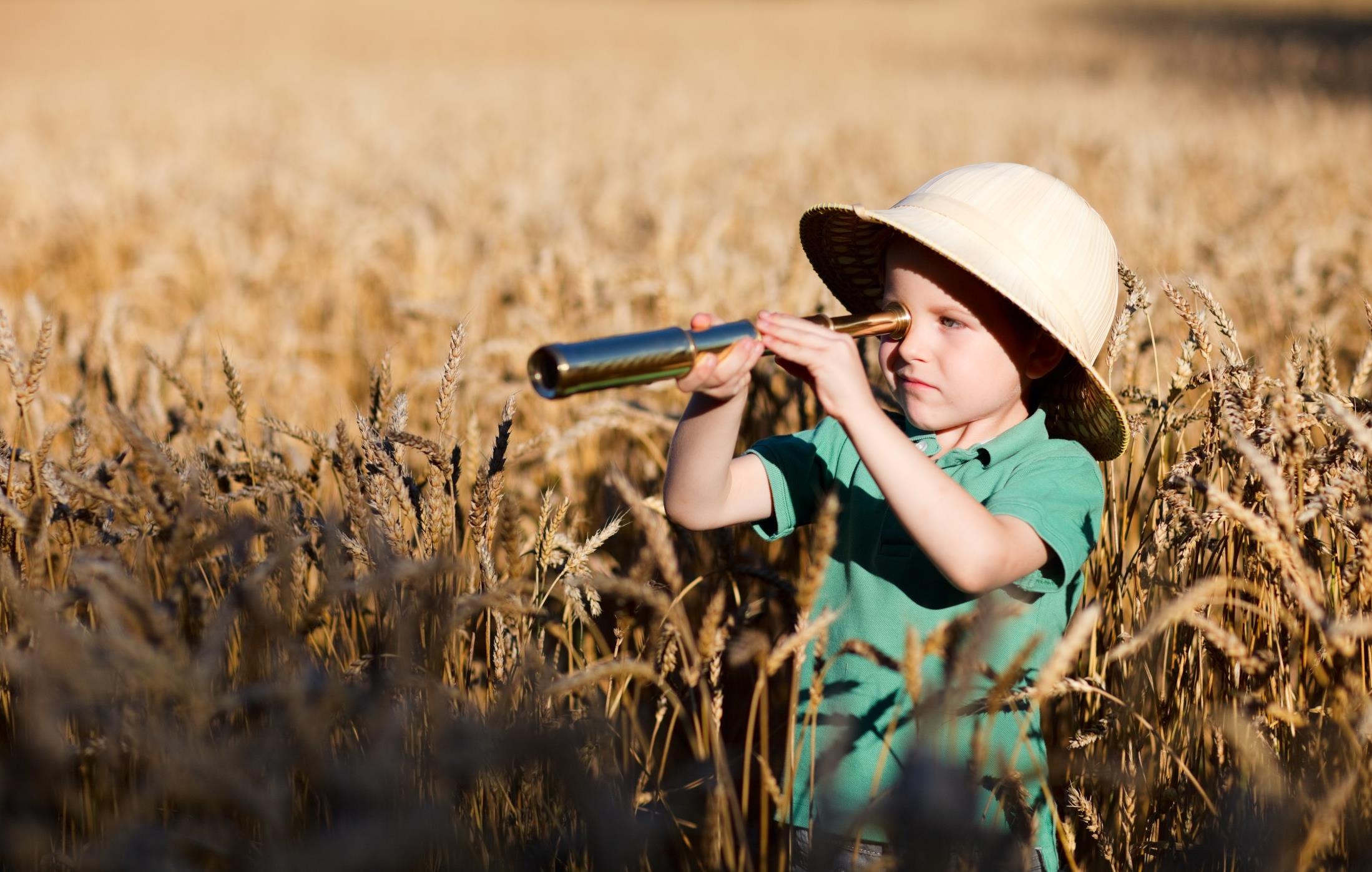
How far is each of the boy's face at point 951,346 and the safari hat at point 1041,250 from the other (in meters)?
0.05

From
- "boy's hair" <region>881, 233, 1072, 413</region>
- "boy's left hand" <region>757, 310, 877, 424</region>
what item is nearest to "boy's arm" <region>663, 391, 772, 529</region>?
"boy's left hand" <region>757, 310, 877, 424</region>

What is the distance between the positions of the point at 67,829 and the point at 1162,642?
65.1 inches

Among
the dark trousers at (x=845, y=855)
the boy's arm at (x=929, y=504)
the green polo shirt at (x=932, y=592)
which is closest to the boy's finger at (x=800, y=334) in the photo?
the boy's arm at (x=929, y=504)

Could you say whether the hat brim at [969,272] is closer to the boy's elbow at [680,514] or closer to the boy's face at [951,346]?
the boy's face at [951,346]

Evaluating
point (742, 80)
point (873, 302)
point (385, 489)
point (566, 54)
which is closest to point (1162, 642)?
point (873, 302)

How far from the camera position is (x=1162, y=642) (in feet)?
5.90

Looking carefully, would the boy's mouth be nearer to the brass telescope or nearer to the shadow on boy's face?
the shadow on boy's face

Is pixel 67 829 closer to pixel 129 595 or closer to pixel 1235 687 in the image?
pixel 129 595

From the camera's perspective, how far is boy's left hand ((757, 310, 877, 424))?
146 centimetres

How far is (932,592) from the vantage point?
1.78m

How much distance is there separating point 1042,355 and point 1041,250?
0.20 m

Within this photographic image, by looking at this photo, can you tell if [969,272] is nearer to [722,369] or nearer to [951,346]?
[951,346]

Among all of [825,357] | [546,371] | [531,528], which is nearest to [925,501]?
[825,357]

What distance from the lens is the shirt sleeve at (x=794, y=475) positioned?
192cm
